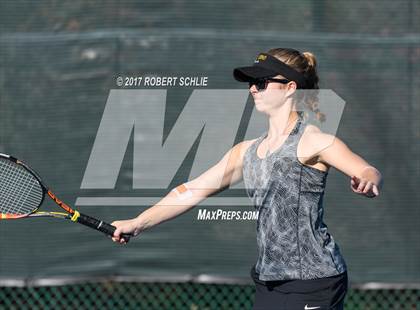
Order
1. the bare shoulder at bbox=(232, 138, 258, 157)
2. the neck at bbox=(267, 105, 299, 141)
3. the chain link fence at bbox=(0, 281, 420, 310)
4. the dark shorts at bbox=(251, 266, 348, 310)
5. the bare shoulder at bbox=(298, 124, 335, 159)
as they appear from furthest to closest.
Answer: the chain link fence at bbox=(0, 281, 420, 310) < the bare shoulder at bbox=(232, 138, 258, 157) < the neck at bbox=(267, 105, 299, 141) < the dark shorts at bbox=(251, 266, 348, 310) < the bare shoulder at bbox=(298, 124, 335, 159)

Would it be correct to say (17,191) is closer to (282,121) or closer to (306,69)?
(282,121)

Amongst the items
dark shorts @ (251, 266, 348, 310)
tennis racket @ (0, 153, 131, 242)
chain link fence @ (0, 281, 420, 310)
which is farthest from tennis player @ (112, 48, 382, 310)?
chain link fence @ (0, 281, 420, 310)

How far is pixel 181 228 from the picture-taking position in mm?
5941

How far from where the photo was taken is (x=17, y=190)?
5.07 metres

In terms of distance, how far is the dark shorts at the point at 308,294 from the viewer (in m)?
3.74

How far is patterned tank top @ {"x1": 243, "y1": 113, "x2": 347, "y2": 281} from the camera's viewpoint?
12.2 ft

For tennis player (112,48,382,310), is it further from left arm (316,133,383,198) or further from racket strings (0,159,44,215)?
racket strings (0,159,44,215)

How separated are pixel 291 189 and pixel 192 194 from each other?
0.61m

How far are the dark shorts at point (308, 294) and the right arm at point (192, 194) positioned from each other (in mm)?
538

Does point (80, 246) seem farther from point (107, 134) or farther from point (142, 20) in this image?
point (142, 20)

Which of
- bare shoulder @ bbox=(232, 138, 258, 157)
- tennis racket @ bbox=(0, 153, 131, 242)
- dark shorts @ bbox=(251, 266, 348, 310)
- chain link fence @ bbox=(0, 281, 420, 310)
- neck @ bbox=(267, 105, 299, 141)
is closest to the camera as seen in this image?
dark shorts @ bbox=(251, 266, 348, 310)

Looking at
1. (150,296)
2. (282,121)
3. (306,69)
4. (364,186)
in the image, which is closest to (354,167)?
(364,186)

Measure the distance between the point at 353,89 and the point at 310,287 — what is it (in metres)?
2.49

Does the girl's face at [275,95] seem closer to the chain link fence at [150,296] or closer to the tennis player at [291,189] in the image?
the tennis player at [291,189]
